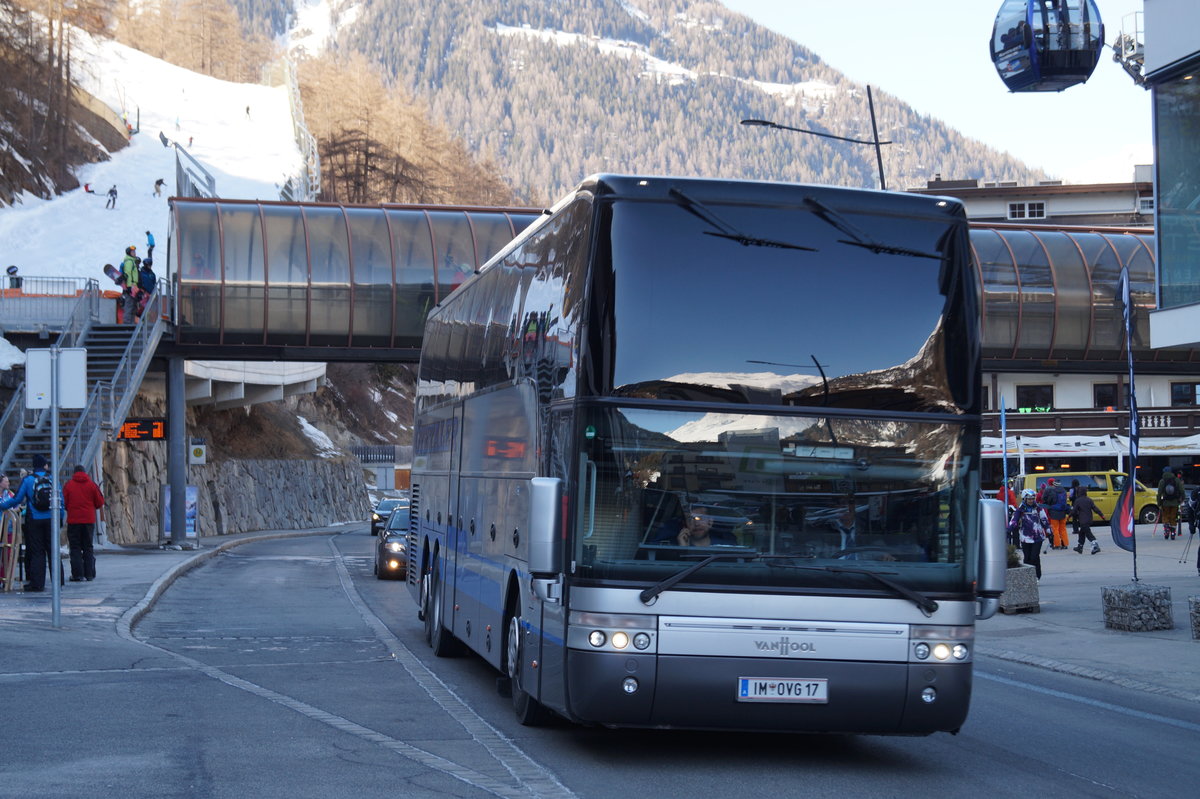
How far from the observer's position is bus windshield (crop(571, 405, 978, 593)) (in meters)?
9.28

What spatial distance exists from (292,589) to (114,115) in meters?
74.5

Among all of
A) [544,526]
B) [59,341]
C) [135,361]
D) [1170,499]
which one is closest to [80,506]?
[59,341]

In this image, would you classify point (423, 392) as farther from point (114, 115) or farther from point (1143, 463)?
point (114, 115)

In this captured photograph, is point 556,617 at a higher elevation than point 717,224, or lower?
lower

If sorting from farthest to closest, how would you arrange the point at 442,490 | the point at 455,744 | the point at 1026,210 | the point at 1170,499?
the point at 1026,210
the point at 1170,499
the point at 442,490
the point at 455,744

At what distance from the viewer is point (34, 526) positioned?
22.3m

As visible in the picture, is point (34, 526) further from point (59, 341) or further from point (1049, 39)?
point (1049, 39)

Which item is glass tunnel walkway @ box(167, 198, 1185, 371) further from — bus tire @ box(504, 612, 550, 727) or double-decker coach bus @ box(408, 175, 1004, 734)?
double-decker coach bus @ box(408, 175, 1004, 734)

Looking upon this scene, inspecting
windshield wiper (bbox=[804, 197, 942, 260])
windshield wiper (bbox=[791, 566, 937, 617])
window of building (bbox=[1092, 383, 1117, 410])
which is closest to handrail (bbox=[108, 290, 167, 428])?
windshield wiper (bbox=[804, 197, 942, 260])

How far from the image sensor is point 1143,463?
215ft

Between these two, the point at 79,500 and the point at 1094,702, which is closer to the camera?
the point at 1094,702

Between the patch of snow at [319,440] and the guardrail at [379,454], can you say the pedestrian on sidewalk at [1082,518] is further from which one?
the guardrail at [379,454]

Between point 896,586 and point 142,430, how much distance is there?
3277 centimetres

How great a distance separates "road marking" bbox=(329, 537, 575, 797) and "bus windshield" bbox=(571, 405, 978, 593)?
1200mm
